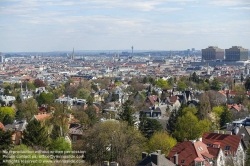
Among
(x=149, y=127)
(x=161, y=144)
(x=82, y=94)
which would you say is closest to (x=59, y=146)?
(x=161, y=144)

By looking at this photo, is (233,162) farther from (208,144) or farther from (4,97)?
(4,97)

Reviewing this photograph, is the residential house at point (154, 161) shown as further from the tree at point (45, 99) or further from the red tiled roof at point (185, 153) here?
the tree at point (45, 99)

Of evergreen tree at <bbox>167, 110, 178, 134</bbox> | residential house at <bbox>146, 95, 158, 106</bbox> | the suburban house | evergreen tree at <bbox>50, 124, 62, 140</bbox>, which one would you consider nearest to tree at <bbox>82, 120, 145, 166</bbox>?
evergreen tree at <bbox>50, 124, 62, 140</bbox>

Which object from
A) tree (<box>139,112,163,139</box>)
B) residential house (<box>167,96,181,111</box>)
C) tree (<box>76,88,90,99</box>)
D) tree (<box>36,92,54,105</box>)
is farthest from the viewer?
tree (<box>76,88,90,99</box>)

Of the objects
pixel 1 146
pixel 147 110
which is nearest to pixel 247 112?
pixel 147 110

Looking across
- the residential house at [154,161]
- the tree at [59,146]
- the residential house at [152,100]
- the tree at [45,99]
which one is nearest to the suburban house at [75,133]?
the tree at [59,146]

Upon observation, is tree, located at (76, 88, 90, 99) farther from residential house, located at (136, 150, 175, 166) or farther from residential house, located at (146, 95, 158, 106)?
residential house, located at (136, 150, 175, 166)
